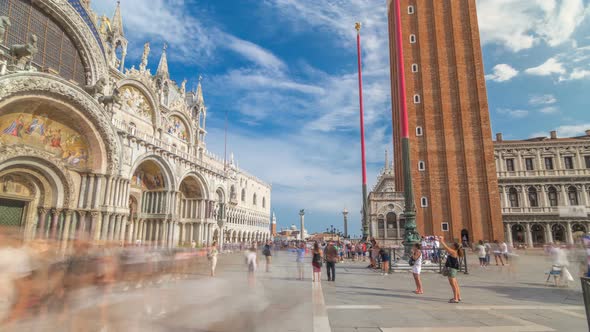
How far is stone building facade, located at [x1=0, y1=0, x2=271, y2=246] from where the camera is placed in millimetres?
16281

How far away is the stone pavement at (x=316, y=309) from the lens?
18.2 feet

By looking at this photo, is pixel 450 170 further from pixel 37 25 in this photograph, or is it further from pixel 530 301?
pixel 37 25

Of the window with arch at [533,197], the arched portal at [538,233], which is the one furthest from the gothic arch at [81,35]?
the arched portal at [538,233]

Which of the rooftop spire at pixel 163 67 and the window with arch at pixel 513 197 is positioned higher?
the rooftop spire at pixel 163 67

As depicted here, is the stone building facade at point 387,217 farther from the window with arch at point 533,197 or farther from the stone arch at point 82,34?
the stone arch at point 82,34

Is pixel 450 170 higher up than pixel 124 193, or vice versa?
pixel 450 170

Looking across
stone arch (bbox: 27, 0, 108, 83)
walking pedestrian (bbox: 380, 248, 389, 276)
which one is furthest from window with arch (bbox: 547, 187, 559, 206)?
stone arch (bbox: 27, 0, 108, 83)

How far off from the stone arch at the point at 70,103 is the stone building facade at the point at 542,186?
137 feet

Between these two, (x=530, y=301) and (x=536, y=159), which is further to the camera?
(x=536, y=159)

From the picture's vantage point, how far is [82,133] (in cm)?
1906

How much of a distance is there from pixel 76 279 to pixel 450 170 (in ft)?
111

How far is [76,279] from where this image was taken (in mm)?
5973

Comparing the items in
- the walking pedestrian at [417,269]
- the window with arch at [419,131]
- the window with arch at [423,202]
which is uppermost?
the window with arch at [419,131]

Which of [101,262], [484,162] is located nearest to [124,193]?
[101,262]
